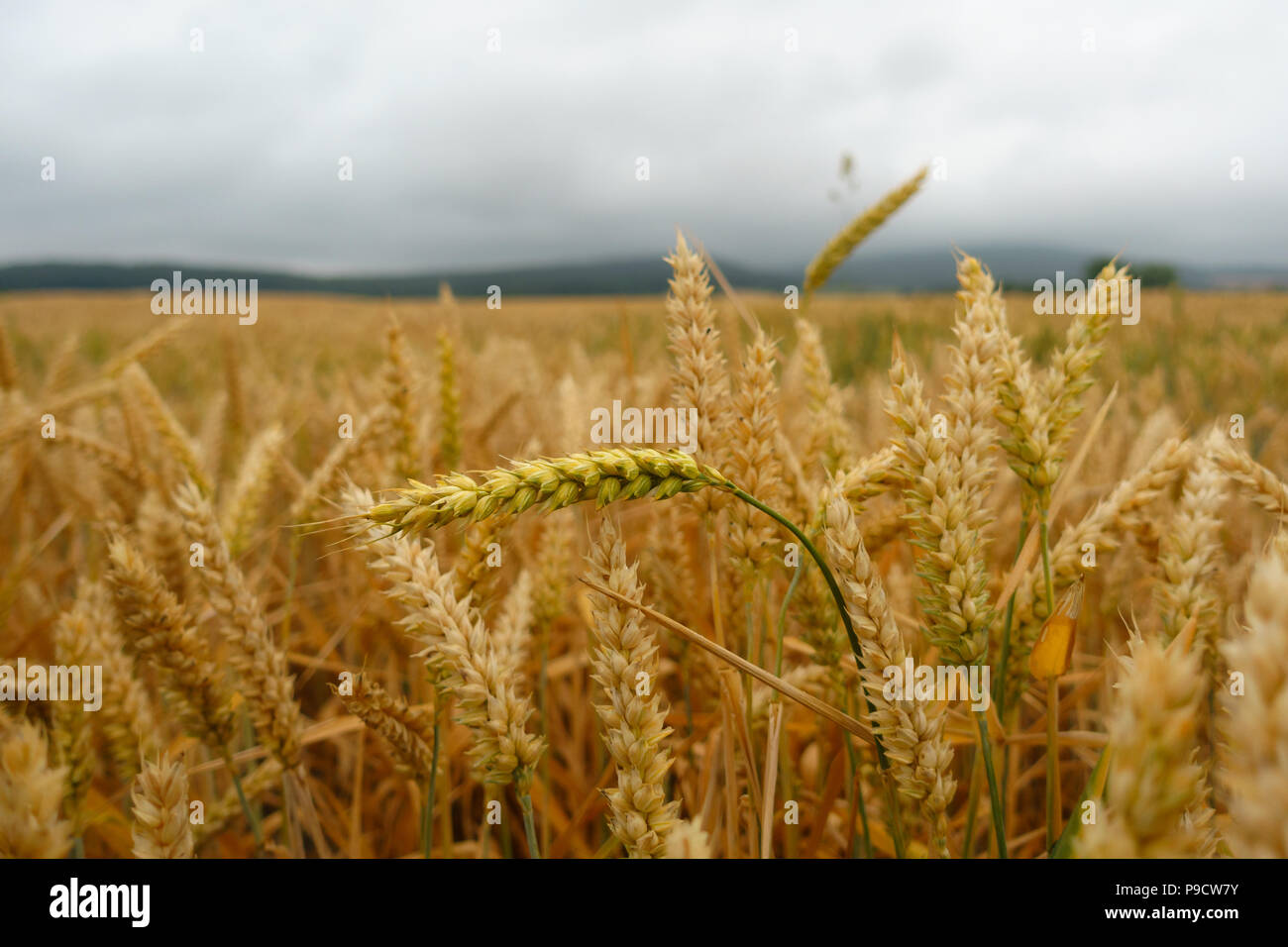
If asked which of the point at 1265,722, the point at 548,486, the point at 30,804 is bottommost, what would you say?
the point at 30,804

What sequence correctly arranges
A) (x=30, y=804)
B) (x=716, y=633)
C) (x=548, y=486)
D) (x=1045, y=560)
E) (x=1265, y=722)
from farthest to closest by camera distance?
(x=716, y=633)
(x=1045, y=560)
(x=548, y=486)
(x=30, y=804)
(x=1265, y=722)

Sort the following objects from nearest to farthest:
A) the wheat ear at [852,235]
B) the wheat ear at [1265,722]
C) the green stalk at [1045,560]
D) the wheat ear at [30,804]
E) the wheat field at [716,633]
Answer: the wheat ear at [1265,722]
the wheat ear at [30,804]
the wheat field at [716,633]
the green stalk at [1045,560]
the wheat ear at [852,235]

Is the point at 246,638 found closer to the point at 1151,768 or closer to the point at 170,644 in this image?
the point at 170,644

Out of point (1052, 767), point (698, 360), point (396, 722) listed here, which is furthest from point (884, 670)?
point (396, 722)

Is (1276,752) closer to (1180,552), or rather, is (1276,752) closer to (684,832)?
(684,832)

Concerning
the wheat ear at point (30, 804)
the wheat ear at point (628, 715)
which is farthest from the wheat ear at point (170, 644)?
the wheat ear at point (628, 715)

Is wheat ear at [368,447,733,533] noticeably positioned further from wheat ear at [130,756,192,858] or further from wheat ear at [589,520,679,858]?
wheat ear at [130,756,192,858]

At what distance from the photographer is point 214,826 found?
1.50m

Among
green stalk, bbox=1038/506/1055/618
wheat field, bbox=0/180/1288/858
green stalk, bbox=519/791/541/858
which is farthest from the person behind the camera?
green stalk, bbox=1038/506/1055/618

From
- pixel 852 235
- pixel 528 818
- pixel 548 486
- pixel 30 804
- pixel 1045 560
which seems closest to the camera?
pixel 30 804

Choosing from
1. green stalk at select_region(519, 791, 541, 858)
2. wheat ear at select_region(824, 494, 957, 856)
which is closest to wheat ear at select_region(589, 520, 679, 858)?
green stalk at select_region(519, 791, 541, 858)

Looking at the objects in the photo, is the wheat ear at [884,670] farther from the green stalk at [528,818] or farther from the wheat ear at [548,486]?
the green stalk at [528,818]
